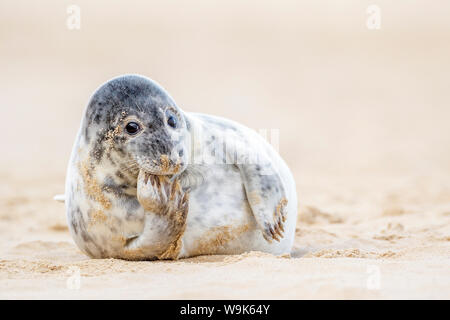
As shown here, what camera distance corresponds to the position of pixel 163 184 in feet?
12.8

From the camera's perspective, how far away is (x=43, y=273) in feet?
13.0

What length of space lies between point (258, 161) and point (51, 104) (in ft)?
54.8

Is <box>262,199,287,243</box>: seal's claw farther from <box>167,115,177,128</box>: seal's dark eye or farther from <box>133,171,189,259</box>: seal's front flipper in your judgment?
<box>167,115,177,128</box>: seal's dark eye

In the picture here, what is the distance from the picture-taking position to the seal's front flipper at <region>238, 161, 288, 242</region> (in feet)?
13.6

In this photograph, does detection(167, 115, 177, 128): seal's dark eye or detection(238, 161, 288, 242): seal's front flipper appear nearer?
detection(167, 115, 177, 128): seal's dark eye

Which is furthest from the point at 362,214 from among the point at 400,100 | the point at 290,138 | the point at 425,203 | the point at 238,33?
the point at 238,33

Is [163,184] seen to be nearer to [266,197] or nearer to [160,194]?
[160,194]

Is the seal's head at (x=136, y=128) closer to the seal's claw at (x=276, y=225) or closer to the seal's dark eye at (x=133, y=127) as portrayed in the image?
the seal's dark eye at (x=133, y=127)

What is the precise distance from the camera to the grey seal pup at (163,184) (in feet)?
12.5

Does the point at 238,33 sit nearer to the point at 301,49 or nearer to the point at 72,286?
the point at 301,49

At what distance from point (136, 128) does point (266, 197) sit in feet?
3.08

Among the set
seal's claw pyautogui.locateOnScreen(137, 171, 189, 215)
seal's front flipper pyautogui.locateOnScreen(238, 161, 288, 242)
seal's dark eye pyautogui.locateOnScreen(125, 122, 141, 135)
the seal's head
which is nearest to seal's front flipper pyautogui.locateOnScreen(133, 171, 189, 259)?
seal's claw pyautogui.locateOnScreen(137, 171, 189, 215)

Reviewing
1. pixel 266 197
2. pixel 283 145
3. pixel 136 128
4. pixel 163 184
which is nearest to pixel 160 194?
pixel 163 184

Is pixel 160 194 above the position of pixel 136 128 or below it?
below
